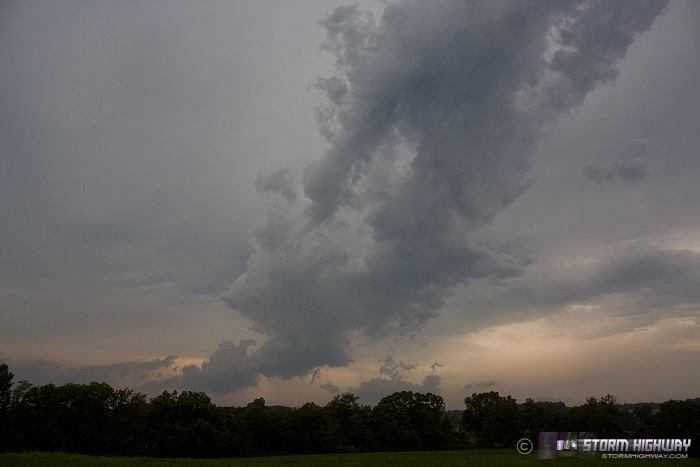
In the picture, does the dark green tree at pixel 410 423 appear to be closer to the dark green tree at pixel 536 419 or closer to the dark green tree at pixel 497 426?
the dark green tree at pixel 497 426

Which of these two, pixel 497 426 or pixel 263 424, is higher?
pixel 263 424

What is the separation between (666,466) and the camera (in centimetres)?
5809

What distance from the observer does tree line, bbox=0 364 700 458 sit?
265 ft

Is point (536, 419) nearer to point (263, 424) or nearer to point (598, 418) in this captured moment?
point (598, 418)

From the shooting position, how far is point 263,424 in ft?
335

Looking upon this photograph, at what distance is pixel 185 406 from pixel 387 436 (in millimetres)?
52423

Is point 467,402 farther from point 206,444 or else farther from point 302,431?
point 206,444

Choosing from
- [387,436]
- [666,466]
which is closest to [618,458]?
[666,466]

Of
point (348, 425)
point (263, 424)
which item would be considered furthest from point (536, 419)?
point (263, 424)

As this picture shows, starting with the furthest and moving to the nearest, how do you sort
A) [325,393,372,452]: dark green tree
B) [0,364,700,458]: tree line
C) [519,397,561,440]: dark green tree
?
[519,397,561,440]: dark green tree
[325,393,372,452]: dark green tree
[0,364,700,458]: tree line

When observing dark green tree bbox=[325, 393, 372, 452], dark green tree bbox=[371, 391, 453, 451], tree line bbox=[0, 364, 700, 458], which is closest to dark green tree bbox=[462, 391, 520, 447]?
tree line bbox=[0, 364, 700, 458]

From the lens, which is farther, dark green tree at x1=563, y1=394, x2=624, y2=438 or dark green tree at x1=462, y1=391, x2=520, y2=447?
dark green tree at x1=462, y1=391, x2=520, y2=447

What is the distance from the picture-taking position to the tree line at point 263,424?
3184 inches

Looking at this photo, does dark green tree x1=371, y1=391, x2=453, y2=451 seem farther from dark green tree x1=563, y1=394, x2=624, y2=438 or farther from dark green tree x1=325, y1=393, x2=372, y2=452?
dark green tree x1=563, y1=394, x2=624, y2=438
